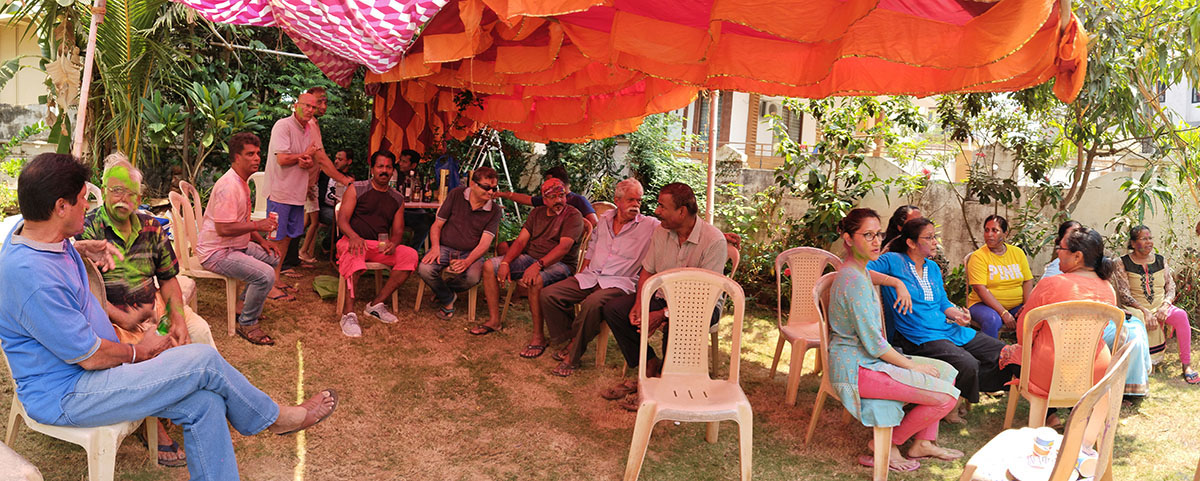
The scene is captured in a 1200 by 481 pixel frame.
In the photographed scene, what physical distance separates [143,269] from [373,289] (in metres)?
2.98

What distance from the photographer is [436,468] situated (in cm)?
357

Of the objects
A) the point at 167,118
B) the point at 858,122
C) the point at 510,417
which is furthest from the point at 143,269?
the point at 858,122

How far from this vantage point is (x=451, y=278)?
5.78m

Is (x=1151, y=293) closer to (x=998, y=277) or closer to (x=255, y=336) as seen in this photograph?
(x=998, y=277)

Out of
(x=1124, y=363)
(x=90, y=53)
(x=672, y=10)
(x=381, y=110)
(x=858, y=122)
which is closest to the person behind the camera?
(x=1124, y=363)

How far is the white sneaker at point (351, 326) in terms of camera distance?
5.30 m

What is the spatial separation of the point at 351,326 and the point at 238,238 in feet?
3.15

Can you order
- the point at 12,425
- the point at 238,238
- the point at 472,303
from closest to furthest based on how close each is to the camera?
the point at 12,425 → the point at 238,238 → the point at 472,303

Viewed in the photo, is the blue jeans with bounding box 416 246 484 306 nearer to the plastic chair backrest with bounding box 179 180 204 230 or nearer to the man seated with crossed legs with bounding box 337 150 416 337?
the man seated with crossed legs with bounding box 337 150 416 337

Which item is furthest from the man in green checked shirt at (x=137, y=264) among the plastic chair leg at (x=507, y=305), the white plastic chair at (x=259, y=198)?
the white plastic chair at (x=259, y=198)

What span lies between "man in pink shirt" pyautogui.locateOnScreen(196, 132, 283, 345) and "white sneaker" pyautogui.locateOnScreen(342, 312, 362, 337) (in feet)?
1.75

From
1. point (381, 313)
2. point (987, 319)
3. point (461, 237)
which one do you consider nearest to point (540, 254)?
point (461, 237)

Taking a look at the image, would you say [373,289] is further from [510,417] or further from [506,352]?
[510,417]

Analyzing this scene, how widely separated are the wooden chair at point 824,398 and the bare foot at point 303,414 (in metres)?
Result: 2.39
